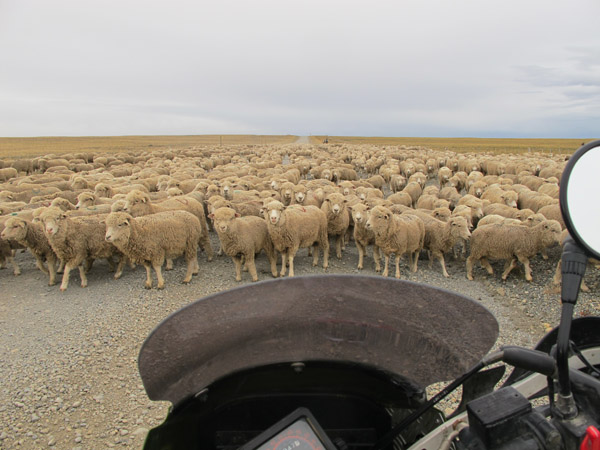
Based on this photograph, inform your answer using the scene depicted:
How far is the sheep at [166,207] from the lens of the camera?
9180 millimetres

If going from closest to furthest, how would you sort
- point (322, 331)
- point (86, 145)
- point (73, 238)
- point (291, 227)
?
point (322, 331) → point (73, 238) → point (291, 227) → point (86, 145)

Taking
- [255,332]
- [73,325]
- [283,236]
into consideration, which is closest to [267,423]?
[255,332]

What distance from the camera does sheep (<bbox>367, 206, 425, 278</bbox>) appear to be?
849 cm

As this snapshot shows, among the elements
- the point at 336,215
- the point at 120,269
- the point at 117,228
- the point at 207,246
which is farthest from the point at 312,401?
the point at 207,246

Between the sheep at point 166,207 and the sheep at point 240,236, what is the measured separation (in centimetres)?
157

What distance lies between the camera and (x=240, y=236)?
8.16 m

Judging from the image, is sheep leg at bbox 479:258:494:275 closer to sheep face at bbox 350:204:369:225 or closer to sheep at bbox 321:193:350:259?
sheep face at bbox 350:204:369:225

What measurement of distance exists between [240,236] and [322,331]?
6641mm

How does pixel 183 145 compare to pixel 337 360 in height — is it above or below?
above

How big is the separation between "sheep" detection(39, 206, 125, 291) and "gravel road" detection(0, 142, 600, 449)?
62 centimetres

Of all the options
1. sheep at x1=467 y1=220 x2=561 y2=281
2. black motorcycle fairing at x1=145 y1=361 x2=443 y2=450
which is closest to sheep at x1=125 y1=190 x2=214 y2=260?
sheep at x1=467 y1=220 x2=561 y2=281

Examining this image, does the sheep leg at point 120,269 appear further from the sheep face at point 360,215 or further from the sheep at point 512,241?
the sheep at point 512,241

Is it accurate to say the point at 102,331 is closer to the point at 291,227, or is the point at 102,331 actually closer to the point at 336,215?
the point at 291,227

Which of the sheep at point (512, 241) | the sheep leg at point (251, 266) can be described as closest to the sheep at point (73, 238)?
the sheep leg at point (251, 266)
